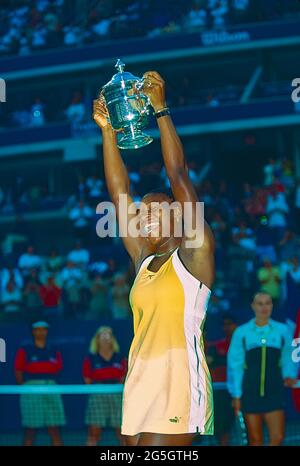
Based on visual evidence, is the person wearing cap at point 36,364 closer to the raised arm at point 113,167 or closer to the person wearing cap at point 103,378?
the person wearing cap at point 103,378

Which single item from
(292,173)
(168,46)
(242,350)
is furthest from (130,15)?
(242,350)

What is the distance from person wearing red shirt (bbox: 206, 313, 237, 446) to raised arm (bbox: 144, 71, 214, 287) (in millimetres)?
5759

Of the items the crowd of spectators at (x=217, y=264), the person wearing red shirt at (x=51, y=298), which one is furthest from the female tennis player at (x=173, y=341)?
the person wearing red shirt at (x=51, y=298)

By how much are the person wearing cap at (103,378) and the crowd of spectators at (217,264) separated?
271cm

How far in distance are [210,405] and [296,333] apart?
605cm

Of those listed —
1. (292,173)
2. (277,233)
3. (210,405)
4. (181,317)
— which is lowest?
(210,405)

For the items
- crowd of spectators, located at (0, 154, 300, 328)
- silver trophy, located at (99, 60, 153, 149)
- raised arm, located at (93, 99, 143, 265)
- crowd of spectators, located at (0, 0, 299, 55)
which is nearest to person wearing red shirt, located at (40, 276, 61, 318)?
crowd of spectators, located at (0, 154, 300, 328)

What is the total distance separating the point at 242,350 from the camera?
9.17 metres

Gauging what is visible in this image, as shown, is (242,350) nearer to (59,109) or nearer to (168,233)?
(168,233)

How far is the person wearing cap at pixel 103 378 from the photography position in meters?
10.2

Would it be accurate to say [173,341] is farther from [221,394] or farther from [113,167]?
[221,394]

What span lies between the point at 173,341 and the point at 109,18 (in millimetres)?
20139

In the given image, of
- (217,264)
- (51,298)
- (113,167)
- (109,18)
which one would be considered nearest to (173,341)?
(113,167)

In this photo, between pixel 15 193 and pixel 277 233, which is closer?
pixel 277 233
